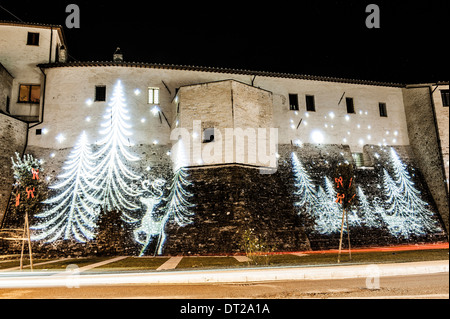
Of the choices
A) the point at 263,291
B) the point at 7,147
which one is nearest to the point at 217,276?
the point at 263,291

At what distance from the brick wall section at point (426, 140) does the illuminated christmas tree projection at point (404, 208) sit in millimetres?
1175

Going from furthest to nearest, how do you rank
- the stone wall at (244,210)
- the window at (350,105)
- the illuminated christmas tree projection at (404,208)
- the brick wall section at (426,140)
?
1. the window at (350,105)
2. the brick wall section at (426,140)
3. the illuminated christmas tree projection at (404,208)
4. the stone wall at (244,210)

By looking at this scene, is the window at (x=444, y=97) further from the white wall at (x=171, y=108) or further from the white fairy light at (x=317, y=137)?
the white fairy light at (x=317, y=137)

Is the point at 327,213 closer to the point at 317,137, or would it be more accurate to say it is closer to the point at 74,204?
the point at 317,137

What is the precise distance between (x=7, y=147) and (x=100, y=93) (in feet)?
18.3

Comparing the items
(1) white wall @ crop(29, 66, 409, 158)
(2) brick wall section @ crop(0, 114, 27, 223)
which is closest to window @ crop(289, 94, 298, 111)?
(1) white wall @ crop(29, 66, 409, 158)

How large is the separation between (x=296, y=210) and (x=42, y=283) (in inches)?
498

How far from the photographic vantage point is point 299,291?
19.5 ft

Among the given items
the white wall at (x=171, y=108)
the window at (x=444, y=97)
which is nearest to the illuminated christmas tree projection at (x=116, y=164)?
the white wall at (x=171, y=108)

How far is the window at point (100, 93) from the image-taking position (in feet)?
61.9

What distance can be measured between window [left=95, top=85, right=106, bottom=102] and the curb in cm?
1279

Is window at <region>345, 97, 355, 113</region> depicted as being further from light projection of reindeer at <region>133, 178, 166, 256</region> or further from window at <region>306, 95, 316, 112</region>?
light projection of reindeer at <region>133, 178, 166, 256</region>

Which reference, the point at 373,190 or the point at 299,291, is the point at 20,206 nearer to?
the point at 299,291

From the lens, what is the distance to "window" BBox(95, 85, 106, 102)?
18859 millimetres
